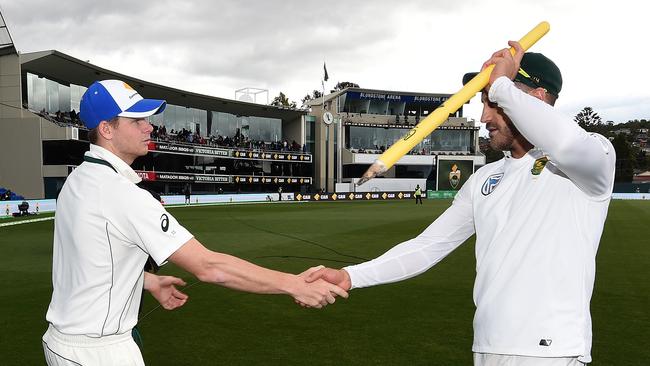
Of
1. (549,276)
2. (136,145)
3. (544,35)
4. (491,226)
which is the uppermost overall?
(544,35)

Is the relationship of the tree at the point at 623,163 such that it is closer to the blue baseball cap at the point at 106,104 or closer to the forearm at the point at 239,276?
the forearm at the point at 239,276

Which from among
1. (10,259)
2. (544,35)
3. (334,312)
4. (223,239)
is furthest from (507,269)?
(223,239)

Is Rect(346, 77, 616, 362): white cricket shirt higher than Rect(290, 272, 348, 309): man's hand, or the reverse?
Rect(346, 77, 616, 362): white cricket shirt

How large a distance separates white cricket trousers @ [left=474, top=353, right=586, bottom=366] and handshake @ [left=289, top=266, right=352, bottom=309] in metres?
0.97

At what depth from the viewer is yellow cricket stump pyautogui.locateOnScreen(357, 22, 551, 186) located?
2172 mm

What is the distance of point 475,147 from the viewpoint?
7738 centimetres

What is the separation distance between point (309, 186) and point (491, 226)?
204 feet

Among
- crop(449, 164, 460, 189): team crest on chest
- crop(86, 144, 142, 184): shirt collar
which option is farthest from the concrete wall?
crop(449, 164, 460, 189): team crest on chest

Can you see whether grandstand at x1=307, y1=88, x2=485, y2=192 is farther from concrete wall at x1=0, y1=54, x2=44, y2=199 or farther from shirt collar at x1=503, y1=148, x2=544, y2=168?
shirt collar at x1=503, y1=148, x2=544, y2=168

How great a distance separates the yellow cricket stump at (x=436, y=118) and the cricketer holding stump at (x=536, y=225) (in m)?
0.07

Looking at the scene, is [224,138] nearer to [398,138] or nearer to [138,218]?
[398,138]

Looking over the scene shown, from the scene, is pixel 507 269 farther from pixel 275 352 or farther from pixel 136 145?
pixel 275 352

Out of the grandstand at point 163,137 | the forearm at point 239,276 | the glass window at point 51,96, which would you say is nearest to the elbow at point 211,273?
the forearm at point 239,276

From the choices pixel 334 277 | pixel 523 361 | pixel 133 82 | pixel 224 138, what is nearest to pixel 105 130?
pixel 334 277
